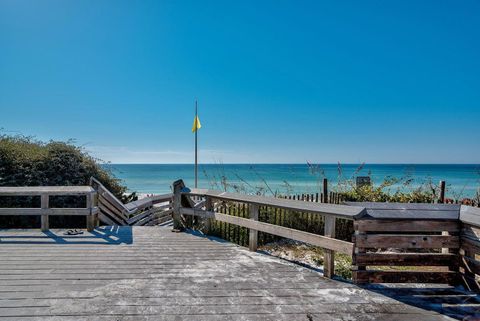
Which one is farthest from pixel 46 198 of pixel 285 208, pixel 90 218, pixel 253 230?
pixel 285 208

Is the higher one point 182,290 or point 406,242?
point 406,242

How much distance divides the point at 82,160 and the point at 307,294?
771 cm

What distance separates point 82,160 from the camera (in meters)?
8.49

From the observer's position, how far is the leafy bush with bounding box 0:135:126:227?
716 centimetres

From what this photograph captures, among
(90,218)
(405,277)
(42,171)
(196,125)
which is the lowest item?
(405,277)

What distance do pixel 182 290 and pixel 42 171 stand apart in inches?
252

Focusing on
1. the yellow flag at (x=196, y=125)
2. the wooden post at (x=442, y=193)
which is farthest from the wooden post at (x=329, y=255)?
the yellow flag at (x=196, y=125)

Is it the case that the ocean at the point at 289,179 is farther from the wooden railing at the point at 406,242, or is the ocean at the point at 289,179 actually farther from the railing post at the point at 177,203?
the wooden railing at the point at 406,242

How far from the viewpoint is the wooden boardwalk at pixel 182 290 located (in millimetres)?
2768

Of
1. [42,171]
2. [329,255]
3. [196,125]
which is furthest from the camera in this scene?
[196,125]

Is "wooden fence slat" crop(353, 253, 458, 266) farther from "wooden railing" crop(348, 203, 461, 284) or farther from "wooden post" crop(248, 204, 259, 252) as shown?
"wooden post" crop(248, 204, 259, 252)

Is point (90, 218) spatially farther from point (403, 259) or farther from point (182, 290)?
point (403, 259)

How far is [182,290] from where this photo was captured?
326 cm

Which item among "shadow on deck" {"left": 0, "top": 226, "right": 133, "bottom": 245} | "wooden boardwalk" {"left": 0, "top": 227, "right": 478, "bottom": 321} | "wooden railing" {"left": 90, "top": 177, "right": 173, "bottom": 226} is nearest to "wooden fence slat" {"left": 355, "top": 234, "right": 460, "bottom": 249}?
"wooden boardwalk" {"left": 0, "top": 227, "right": 478, "bottom": 321}
